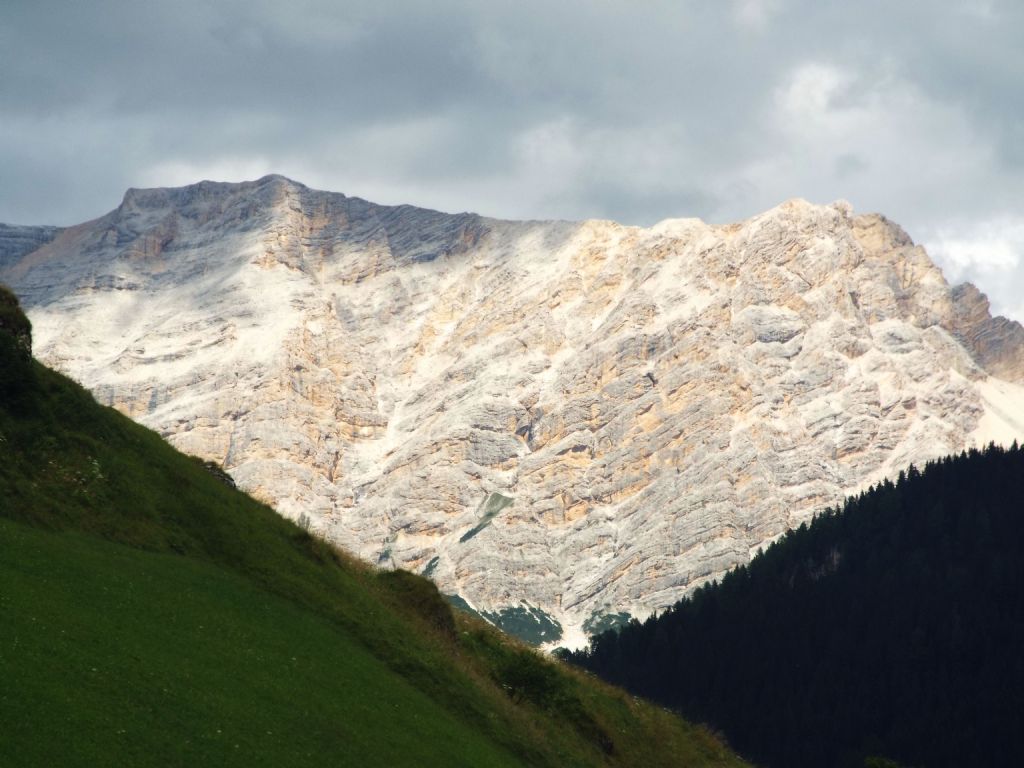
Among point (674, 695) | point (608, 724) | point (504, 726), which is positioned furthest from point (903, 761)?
point (504, 726)

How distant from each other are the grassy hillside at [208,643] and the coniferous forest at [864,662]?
384 ft

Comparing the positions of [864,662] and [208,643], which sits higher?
[864,662]

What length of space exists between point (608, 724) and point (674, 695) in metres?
138

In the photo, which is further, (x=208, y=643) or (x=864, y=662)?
(x=864, y=662)

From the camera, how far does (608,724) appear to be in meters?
46.7

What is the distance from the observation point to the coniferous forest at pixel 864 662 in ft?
508

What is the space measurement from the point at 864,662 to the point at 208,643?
161m

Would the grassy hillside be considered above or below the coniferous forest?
below

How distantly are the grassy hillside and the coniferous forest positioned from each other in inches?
4606

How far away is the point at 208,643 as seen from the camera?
3047cm

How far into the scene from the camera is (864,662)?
177 meters

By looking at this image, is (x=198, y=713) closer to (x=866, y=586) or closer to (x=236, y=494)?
(x=236, y=494)

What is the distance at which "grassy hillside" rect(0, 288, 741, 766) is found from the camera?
2498cm

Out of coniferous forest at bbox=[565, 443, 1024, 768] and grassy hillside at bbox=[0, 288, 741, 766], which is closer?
grassy hillside at bbox=[0, 288, 741, 766]
